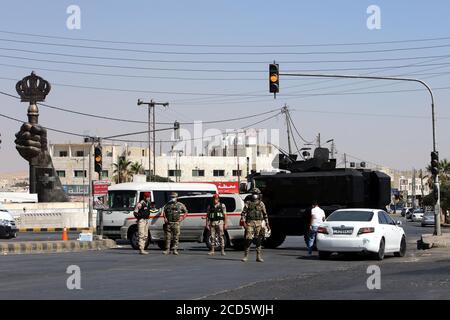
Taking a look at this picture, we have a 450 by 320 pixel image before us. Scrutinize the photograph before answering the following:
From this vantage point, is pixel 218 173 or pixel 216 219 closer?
pixel 216 219

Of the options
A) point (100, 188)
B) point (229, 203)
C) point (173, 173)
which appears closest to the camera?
point (229, 203)

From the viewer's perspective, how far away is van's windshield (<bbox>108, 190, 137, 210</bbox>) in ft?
111

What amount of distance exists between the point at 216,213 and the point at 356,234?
14.2ft

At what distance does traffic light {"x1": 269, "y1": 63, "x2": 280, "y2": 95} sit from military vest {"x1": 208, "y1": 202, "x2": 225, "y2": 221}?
22.6 feet

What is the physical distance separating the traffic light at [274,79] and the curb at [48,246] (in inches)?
318

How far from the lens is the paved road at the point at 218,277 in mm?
13633

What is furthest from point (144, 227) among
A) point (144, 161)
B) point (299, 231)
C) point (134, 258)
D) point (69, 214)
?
point (144, 161)

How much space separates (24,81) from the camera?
215 ft

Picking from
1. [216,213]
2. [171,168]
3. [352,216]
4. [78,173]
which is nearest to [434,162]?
[352,216]

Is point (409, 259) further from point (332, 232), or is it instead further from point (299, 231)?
point (299, 231)

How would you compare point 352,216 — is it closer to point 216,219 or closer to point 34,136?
point 216,219

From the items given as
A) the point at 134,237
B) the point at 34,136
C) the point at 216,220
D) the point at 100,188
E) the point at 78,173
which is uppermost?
the point at 34,136

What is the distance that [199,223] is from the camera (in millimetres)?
28297
